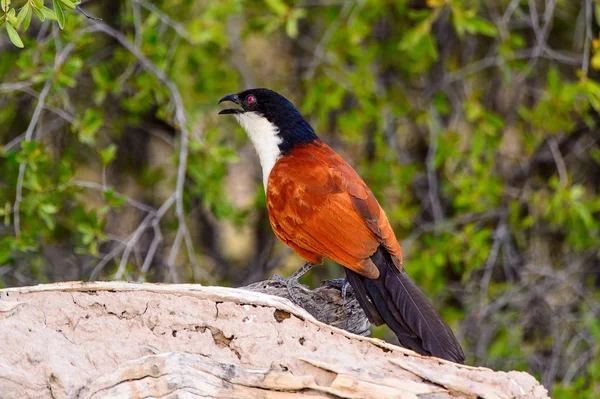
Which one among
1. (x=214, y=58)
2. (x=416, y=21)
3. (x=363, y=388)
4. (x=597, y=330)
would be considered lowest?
(x=597, y=330)

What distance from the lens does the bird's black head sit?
4730mm

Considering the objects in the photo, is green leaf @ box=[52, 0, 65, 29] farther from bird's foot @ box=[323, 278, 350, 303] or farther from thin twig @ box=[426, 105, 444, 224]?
thin twig @ box=[426, 105, 444, 224]

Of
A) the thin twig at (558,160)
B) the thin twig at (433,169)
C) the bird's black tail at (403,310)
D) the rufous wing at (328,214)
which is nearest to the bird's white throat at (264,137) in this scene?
the rufous wing at (328,214)

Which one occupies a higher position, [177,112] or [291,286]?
[177,112]

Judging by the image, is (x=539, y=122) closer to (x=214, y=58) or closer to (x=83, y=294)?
(x=214, y=58)

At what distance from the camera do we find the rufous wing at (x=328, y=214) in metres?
3.88

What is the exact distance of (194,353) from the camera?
299 cm

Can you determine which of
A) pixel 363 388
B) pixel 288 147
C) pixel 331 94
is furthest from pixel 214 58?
pixel 363 388

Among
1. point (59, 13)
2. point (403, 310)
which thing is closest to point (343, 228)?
point (403, 310)

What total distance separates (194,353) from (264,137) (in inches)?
80.0

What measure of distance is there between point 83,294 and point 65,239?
363 cm

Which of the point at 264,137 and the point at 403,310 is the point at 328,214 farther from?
the point at 264,137

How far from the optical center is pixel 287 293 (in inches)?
148

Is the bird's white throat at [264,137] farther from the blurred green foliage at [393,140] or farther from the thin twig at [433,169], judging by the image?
the thin twig at [433,169]
